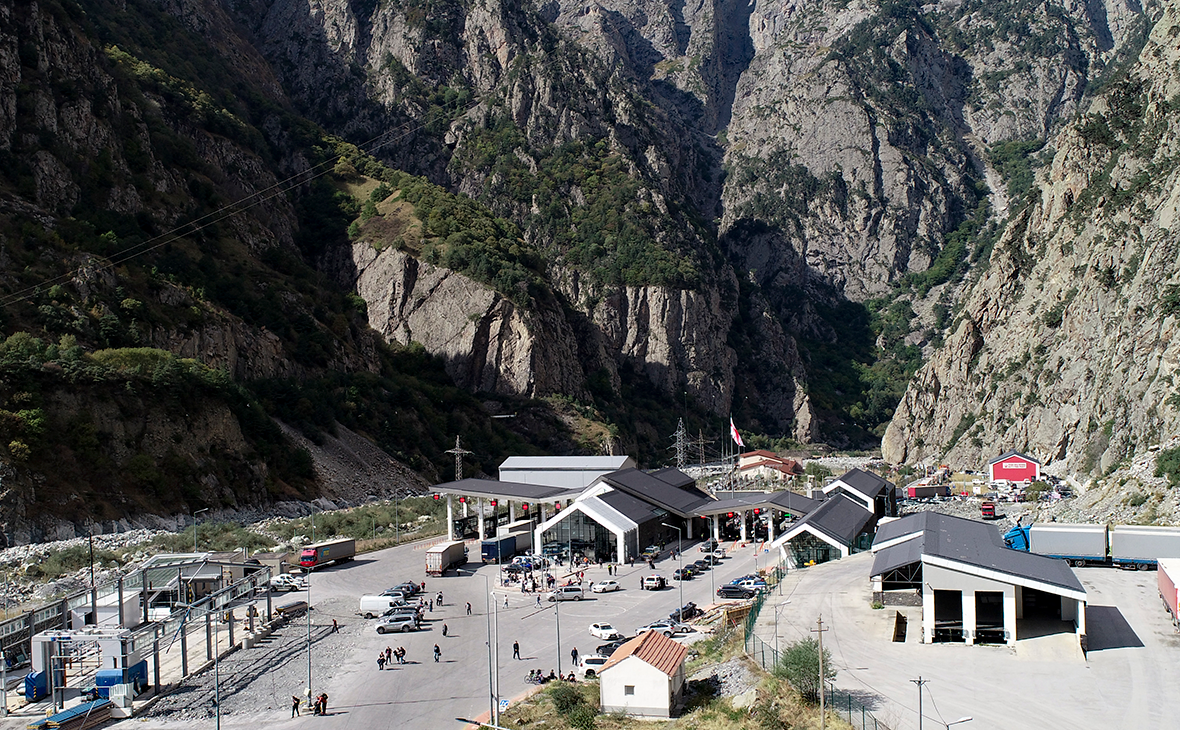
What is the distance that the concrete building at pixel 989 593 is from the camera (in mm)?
32656

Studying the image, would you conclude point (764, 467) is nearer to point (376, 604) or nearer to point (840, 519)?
point (840, 519)

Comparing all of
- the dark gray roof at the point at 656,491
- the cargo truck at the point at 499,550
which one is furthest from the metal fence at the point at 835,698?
the dark gray roof at the point at 656,491

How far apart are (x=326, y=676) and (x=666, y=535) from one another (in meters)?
27.4

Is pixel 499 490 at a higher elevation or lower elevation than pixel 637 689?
higher

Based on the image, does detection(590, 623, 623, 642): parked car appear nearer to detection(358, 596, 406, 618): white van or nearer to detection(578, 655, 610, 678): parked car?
detection(578, 655, 610, 678): parked car

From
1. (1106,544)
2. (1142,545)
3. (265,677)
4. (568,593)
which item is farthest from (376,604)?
(1142,545)

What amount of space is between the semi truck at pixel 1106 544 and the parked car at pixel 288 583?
31784 mm

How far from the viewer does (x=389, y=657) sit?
35.2m

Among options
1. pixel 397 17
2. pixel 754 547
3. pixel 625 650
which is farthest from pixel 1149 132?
pixel 397 17

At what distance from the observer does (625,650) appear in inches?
1186

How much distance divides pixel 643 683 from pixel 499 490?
3357cm

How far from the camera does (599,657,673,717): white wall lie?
92.6 ft

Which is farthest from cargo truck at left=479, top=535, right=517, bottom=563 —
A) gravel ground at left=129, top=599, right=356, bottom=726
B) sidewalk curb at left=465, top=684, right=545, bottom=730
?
sidewalk curb at left=465, top=684, right=545, bottom=730

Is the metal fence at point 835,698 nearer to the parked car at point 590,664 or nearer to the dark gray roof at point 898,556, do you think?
the parked car at point 590,664
